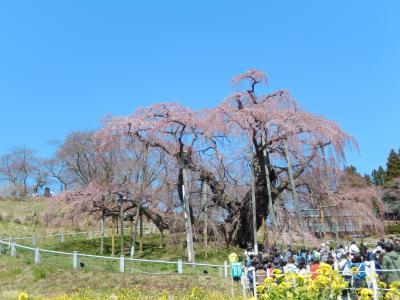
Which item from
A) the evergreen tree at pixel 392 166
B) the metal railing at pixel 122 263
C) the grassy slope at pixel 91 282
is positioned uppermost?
the evergreen tree at pixel 392 166

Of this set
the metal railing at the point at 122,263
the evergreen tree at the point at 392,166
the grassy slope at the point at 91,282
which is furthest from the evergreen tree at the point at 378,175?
the grassy slope at the point at 91,282

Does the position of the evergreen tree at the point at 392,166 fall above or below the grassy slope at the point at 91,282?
above

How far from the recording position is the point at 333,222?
25.0 metres

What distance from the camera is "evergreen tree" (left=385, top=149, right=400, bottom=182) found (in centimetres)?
6288

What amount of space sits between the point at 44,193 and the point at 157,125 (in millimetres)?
55223

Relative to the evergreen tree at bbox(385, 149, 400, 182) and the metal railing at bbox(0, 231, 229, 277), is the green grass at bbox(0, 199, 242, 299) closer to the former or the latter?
the metal railing at bbox(0, 231, 229, 277)

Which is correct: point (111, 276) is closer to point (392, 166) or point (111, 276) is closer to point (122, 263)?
point (122, 263)

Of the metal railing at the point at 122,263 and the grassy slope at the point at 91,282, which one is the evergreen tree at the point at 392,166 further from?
the grassy slope at the point at 91,282

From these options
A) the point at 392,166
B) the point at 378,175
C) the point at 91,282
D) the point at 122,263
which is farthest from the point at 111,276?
the point at 378,175

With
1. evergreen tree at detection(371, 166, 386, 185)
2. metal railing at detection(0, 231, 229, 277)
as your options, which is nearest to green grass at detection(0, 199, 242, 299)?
metal railing at detection(0, 231, 229, 277)

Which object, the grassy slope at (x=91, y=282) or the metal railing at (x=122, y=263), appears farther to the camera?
the metal railing at (x=122, y=263)

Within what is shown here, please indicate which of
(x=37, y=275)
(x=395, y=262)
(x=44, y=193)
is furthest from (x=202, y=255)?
(x=44, y=193)

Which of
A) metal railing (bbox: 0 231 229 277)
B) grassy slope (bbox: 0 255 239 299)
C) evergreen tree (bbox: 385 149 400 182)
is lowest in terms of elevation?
grassy slope (bbox: 0 255 239 299)

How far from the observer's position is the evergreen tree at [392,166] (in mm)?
62875
